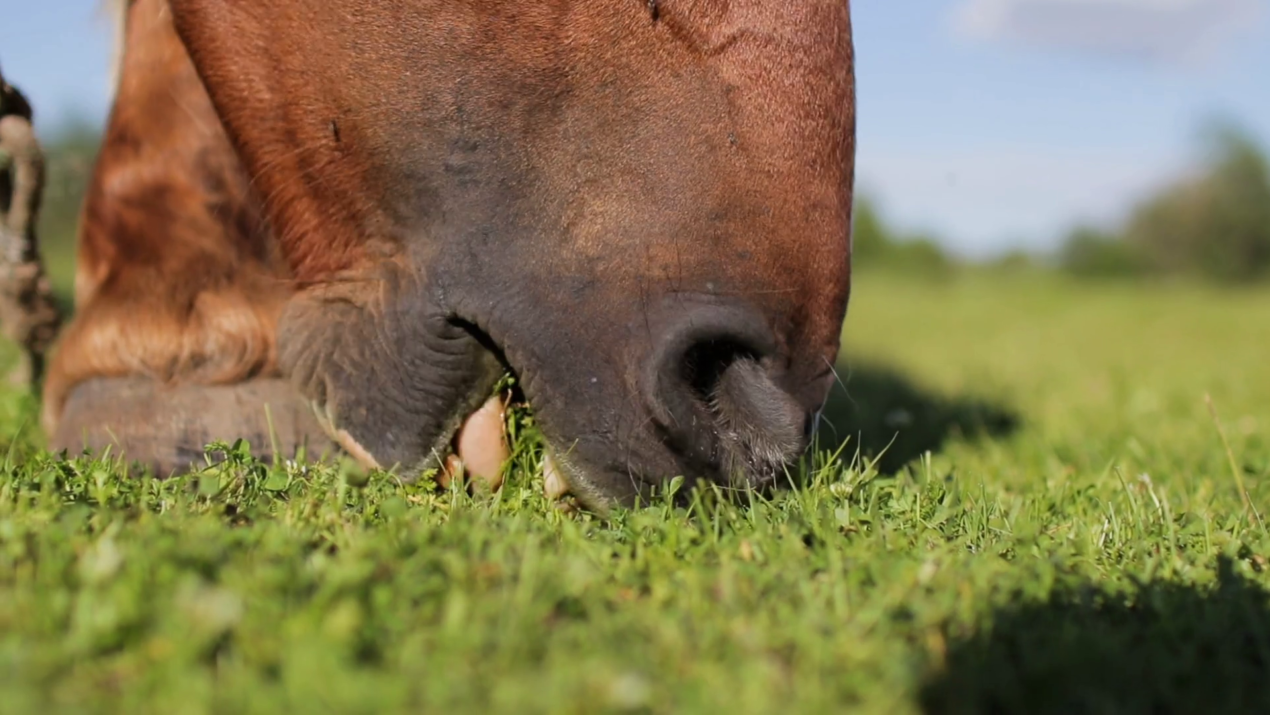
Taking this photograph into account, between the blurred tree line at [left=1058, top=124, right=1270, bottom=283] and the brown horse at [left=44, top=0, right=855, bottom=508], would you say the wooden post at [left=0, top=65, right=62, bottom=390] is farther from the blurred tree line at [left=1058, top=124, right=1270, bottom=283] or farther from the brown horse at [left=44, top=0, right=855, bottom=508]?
the blurred tree line at [left=1058, top=124, right=1270, bottom=283]

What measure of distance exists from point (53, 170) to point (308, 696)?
266 cm

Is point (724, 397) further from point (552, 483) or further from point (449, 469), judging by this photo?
point (449, 469)

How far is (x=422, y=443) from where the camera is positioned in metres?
2.02

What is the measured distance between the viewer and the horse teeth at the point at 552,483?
1.99m

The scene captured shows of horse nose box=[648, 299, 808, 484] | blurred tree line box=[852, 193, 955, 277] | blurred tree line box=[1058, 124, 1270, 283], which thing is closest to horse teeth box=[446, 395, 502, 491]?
horse nose box=[648, 299, 808, 484]

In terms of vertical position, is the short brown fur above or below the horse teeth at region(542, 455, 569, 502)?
below

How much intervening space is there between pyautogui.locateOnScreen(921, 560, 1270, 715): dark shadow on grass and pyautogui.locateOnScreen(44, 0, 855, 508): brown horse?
58 centimetres

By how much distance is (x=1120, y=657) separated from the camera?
1.34 metres

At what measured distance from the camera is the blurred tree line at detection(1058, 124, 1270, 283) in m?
38.6

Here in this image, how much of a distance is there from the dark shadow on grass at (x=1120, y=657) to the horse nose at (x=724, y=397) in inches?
21.1

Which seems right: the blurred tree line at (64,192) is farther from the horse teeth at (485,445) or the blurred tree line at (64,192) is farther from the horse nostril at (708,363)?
the horse nostril at (708,363)

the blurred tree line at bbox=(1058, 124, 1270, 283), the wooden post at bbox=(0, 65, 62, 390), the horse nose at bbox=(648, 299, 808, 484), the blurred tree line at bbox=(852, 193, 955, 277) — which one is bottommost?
the blurred tree line at bbox=(852, 193, 955, 277)

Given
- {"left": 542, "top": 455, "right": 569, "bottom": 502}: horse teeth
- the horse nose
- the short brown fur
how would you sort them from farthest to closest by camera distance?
the short brown fur
{"left": 542, "top": 455, "right": 569, "bottom": 502}: horse teeth
the horse nose

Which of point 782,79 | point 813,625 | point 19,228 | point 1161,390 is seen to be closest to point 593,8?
point 782,79
